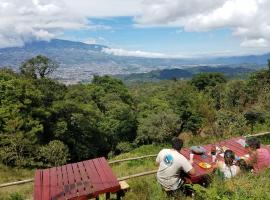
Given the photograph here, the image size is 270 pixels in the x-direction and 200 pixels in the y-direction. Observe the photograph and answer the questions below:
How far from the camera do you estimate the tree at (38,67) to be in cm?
3541

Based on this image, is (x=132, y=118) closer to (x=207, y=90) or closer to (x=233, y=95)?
(x=233, y=95)

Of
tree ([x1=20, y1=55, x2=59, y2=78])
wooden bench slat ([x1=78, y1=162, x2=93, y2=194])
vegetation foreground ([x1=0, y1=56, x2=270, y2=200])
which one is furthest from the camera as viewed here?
tree ([x1=20, y1=55, x2=59, y2=78])

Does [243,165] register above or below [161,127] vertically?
above

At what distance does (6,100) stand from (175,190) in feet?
73.4

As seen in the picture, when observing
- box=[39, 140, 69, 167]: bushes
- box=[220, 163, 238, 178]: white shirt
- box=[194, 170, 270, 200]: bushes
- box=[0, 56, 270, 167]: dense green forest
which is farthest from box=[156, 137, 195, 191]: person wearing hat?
box=[39, 140, 69, 167]: bushes

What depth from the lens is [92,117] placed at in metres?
35.1

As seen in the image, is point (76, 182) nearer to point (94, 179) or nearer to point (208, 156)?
point (94, 179)

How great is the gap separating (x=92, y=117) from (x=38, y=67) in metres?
8.10

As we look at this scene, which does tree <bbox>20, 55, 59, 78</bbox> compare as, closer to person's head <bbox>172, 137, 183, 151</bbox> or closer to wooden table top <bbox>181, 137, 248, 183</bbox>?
wooden table top <bbox>181, 137, 248, 183</bbox>

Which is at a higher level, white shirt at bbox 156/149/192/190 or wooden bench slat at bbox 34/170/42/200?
white shirt at bbox 156/149/192/190

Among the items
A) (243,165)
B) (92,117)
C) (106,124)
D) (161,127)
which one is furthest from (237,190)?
(106,124)

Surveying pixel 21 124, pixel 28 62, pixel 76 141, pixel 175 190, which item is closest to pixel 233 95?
pixel 76 141

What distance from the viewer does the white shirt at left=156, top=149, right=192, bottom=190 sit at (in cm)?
516

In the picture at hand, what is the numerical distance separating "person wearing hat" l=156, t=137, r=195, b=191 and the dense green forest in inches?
281
